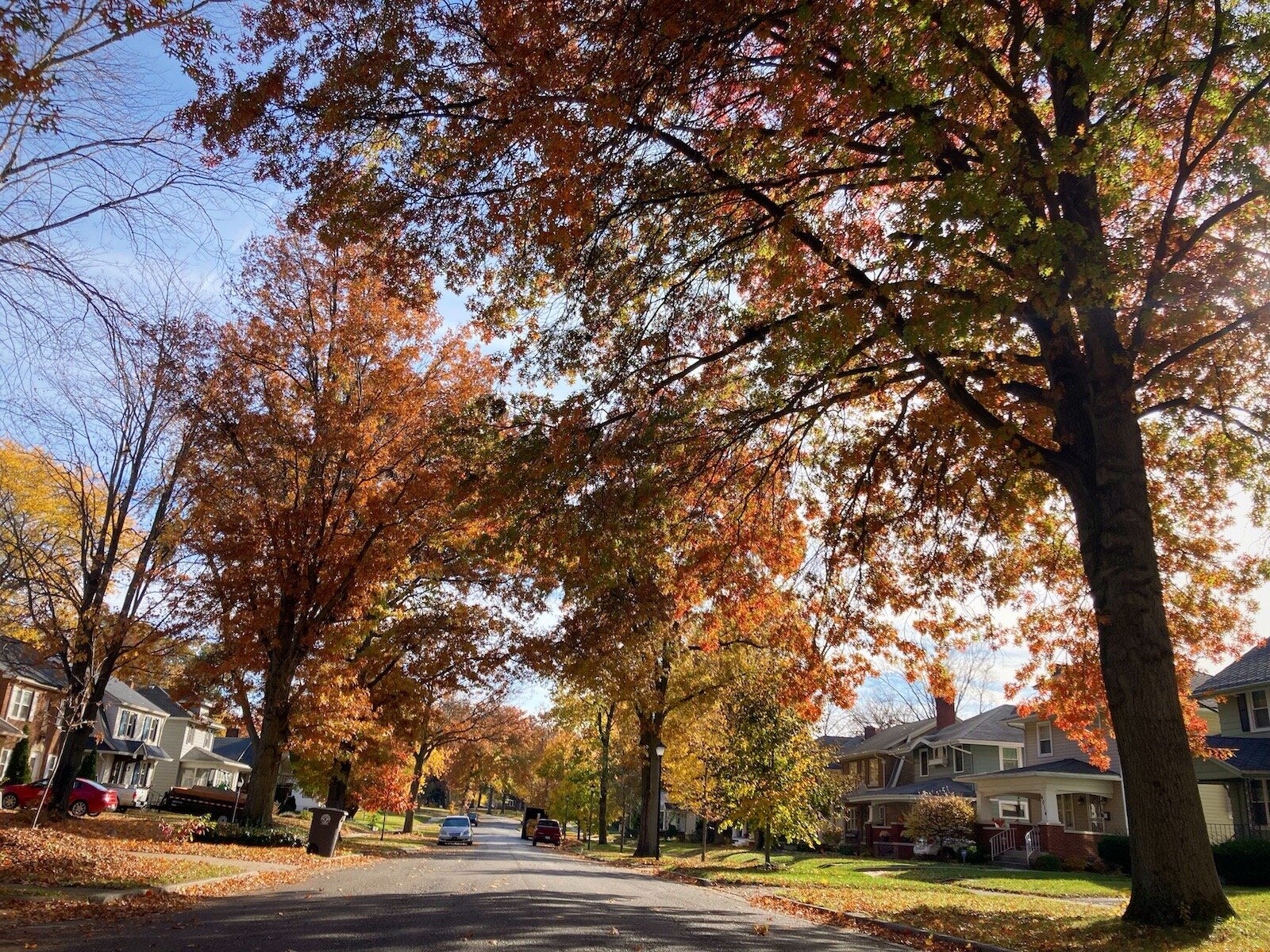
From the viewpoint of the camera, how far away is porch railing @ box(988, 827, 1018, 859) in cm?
3294

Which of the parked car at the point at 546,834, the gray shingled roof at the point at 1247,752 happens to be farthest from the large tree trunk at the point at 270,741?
→ the parked car at the point at 546,834

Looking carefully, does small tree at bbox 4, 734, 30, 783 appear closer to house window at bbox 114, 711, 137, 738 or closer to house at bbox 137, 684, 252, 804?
house window at bbox 114, 711, 137, 738

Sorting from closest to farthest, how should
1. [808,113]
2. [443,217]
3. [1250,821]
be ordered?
1. [808,113]
2. [443,217]
3. [1250,821]

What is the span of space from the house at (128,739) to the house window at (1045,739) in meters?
45.0

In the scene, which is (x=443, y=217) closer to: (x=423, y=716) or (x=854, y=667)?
(x=854, y=667)

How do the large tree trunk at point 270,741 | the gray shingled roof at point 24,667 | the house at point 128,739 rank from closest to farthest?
the large tree trunk at point 270,741, the gray shingled roof at point 24,667, the house at point 128,739

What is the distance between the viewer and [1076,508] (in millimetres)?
11211

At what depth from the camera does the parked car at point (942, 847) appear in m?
34.8

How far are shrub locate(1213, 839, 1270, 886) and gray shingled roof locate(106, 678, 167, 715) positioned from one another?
48955 mm

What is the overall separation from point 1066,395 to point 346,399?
52.5 ft

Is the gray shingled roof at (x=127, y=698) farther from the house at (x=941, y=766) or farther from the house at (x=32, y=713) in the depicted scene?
the house at (x=941, y=766)

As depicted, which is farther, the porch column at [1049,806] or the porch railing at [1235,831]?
the porch column at [1049,806]

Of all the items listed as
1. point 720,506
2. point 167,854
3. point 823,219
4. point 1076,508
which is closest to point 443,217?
point 823,219

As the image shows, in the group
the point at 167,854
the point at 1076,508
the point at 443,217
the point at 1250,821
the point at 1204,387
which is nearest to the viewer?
the point at 443,217
